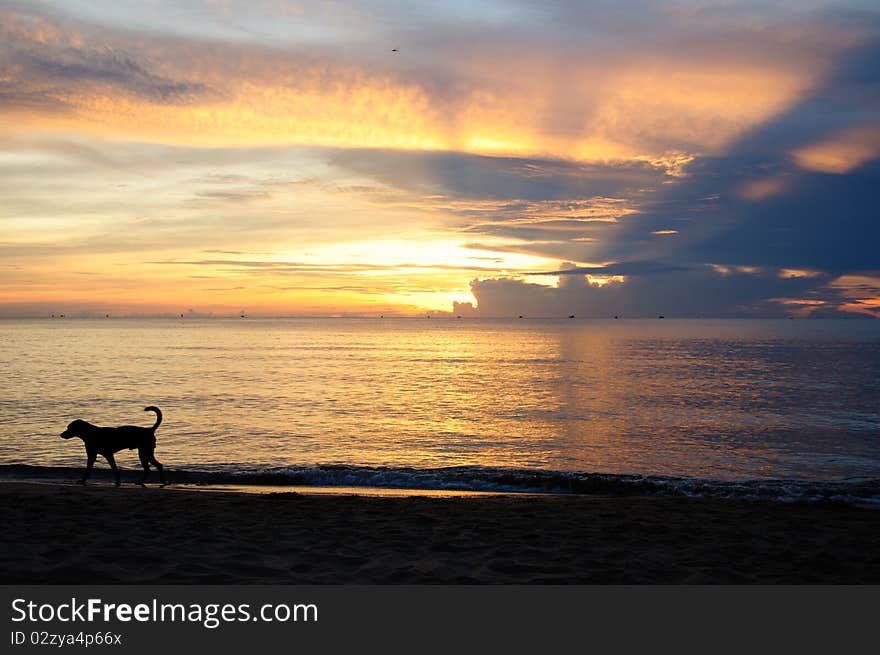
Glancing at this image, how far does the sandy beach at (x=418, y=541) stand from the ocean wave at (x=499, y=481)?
12.8ft

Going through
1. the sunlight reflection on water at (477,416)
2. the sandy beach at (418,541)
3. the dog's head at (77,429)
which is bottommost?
the sunlight reflection on water at (477,416)

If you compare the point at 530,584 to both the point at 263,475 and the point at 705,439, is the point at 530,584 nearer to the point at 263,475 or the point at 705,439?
the point at 263,475

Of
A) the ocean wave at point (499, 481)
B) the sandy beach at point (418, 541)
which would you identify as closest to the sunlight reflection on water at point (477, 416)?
the ocean wave at point (499, 481)

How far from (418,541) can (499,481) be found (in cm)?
960

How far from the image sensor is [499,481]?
19.8 metres

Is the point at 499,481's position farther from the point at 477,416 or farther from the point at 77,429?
the point at 477,416

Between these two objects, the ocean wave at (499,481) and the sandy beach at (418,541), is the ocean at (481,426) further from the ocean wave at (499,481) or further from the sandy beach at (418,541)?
the sandy beach at (418,541)

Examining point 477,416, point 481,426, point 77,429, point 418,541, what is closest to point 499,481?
point 418,541

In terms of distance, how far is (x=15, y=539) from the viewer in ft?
31.9

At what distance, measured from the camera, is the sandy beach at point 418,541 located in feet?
28.4

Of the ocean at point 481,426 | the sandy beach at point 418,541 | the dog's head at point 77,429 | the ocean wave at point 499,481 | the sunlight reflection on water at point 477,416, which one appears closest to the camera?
the sandy beach at point 418,541
